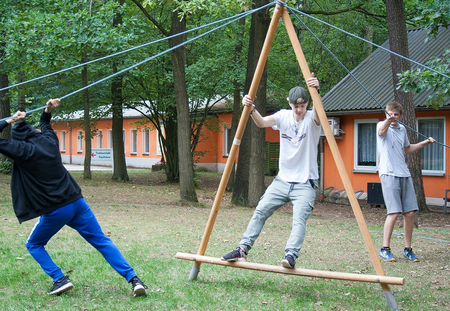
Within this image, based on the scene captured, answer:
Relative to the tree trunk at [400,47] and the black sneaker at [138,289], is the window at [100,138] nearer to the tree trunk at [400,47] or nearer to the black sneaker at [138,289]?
the tree trunk at [400,47]

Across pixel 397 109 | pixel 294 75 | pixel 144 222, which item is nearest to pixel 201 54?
pixel 294 75

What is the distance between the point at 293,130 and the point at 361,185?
14672 millimetres

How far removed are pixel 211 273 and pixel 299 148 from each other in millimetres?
1984

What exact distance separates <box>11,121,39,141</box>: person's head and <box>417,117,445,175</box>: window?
1526cm

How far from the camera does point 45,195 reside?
4738mm

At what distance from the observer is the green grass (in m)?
4.86

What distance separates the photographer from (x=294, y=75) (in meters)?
24.8

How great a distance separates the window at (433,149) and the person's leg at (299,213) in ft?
44.4

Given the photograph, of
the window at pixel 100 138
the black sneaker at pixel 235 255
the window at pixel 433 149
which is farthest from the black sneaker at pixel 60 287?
the window at pixel 100 138

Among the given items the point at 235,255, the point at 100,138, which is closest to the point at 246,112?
the point at 235,255

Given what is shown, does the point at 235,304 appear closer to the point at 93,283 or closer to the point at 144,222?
the point at 93,283

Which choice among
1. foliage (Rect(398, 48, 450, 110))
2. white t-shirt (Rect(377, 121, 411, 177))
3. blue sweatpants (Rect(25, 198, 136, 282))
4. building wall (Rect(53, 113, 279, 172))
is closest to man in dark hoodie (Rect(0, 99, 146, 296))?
blue sweatpants (Rect(25, 198, 136, 282))

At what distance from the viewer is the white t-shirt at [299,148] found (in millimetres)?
5176

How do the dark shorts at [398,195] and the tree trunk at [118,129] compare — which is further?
the tree trunk at [118,129]
